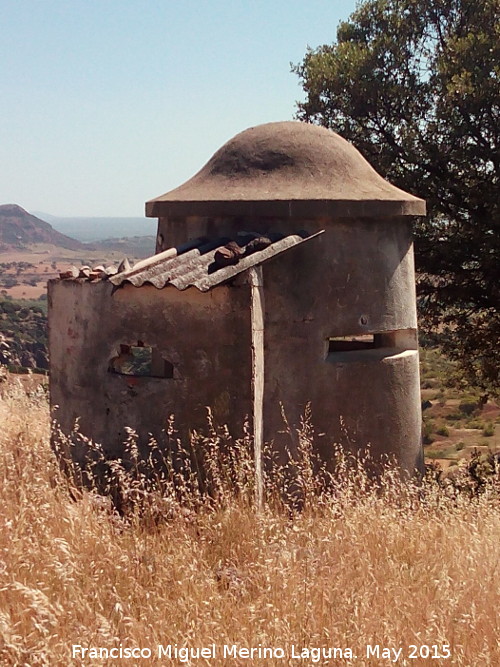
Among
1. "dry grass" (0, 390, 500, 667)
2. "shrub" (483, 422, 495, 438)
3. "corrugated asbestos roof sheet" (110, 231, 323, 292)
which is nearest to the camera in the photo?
"dry grass" (0, 390, 500, 667)

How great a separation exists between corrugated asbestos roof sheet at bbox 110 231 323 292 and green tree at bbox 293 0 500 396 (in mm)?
4582

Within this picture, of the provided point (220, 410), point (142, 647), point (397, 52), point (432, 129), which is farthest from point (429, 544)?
point (397, 52)

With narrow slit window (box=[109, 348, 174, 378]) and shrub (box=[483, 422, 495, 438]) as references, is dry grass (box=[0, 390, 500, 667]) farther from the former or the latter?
shrub (box=[483, 422, 495, 438])

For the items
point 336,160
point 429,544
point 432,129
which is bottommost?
point 429,544

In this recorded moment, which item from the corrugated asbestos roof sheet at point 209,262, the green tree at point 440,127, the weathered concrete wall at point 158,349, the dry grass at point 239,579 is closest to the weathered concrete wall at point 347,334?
the corrugated asbestos roof sheet at point 209,262

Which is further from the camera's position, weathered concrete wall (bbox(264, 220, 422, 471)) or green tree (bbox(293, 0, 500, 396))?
green tree (bbox(293, 0, 500, 396))

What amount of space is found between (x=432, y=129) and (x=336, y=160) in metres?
4.04

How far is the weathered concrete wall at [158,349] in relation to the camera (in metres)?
5.49

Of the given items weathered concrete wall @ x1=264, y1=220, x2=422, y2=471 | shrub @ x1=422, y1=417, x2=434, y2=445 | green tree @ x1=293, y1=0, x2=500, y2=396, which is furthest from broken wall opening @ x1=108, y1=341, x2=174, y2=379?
shrub @ x1=422, y1=417, x2=434, y2=445

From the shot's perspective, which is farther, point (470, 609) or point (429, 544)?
point (429, 544)

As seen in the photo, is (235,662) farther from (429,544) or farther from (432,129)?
(432,129)

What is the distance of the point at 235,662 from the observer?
3.34 meters

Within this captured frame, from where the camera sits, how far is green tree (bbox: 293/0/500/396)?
970cm

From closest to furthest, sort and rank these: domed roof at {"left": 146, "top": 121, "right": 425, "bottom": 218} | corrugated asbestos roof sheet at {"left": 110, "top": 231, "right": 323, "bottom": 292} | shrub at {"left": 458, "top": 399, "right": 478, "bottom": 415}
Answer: corrugated asbestos roof sheet at {"left": 110, "top": 231, "right": 323, "bottom": 292}, domed roof at {"left": 146, "top": 121, "right": 425, "bottom": 218}, shrub at {"left": 458, "top": 399, "right": 478, "bottom": 415}
